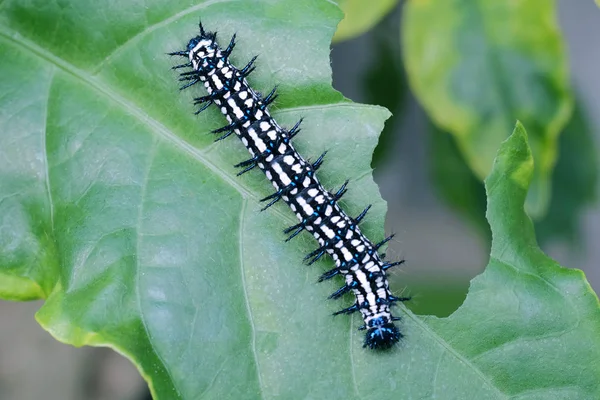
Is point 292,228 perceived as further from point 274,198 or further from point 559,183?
point 559,183

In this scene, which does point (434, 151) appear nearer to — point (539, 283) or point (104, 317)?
point (539, 283)

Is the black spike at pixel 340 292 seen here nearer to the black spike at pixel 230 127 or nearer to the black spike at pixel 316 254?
the black spike at pixel 316 254

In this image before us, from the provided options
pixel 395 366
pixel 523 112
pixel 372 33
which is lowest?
pixel 395 366

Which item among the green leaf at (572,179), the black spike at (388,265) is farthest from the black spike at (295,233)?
the green leaf at (572,179)

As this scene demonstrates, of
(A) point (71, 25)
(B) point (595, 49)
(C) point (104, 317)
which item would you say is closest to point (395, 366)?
(C) point (104, 317)

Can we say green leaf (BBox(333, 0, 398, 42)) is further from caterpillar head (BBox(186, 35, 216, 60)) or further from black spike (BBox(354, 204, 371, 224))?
black spike (BBox(354, 204, 371, 224))

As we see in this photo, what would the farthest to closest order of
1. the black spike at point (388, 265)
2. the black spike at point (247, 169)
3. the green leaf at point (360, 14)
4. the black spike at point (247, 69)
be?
the green leaf at point (360, 14)
the black spike at point (388, 265)
the black spike at point (247, 69)
the black spike at point (247, 169)
